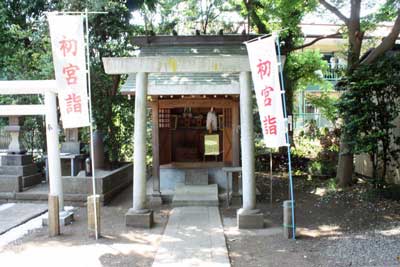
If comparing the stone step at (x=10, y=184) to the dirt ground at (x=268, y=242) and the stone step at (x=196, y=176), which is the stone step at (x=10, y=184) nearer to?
the dirt ground at (x=268, y=242)

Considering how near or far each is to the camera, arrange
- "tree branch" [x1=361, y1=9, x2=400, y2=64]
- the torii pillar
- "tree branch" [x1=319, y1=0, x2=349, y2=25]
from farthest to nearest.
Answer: "tree branch" [x1=319, y1=0, x2=349, y2=25] < "tree branch" [x1=361, y1=9, x2=400, y2=64] < the torii pillar

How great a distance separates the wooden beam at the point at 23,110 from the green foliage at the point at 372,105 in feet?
24.6

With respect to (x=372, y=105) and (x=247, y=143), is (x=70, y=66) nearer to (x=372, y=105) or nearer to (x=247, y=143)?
(x=247, y=143)

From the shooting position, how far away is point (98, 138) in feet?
40.0

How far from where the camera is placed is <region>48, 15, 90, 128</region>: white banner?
6.67 meters

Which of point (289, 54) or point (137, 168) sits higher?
point (289, 54)

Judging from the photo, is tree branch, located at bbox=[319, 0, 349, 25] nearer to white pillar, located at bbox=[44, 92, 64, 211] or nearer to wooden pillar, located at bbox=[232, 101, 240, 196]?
wooden pillar, located at bbox=[232, 101, 240, 196]

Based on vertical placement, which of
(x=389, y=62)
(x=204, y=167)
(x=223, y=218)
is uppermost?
(x=389, y=62)

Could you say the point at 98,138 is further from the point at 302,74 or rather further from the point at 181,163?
the point at 302,74

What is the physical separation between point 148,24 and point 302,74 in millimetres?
7067

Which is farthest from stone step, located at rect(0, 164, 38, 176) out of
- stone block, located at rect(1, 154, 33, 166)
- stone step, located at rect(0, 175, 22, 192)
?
stone step, located at rect(0, 175, 22, 192)

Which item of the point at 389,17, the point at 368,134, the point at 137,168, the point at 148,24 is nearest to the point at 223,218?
→ the point at 137,168

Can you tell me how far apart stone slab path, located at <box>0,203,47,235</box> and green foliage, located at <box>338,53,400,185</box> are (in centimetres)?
781

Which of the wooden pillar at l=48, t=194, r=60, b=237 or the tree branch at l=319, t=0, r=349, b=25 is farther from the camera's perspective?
the tree branch at l=319, t=0, r=349, b=25
